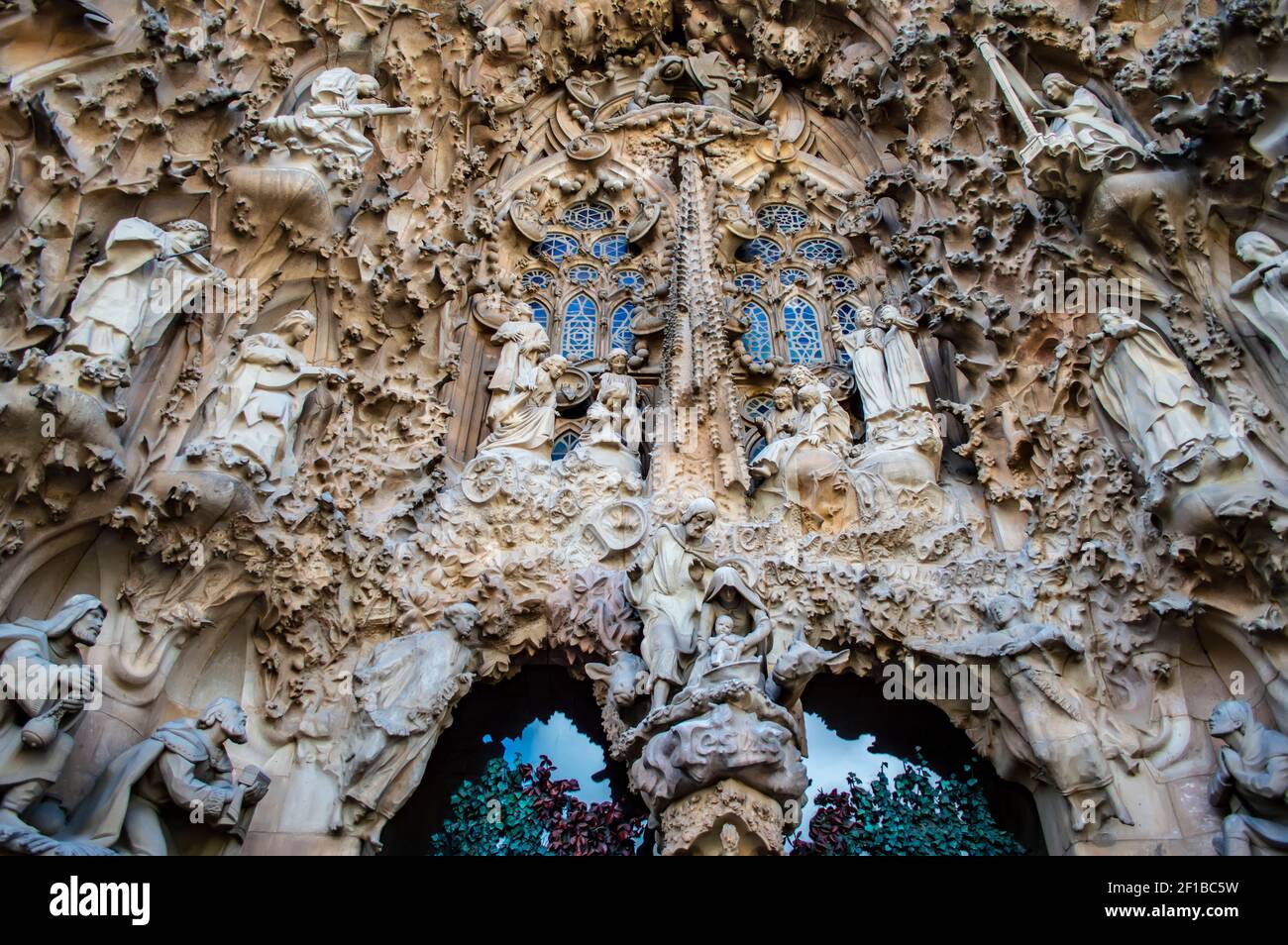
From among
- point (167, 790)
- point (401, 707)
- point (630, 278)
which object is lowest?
point (167, 790)

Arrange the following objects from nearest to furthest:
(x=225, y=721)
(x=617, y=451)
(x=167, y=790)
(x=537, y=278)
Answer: (x=167, y=790) → (x=225, y=721) → (x=617, y=451) → (x=537, y=278)

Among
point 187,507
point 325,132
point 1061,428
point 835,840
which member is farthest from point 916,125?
point 187,507

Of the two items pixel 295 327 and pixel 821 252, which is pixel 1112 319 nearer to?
pixel 821 252

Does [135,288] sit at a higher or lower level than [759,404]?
lower

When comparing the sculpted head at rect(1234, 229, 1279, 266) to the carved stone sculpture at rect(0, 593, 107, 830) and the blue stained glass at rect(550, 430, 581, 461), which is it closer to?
the blue stained glass at rect(550, 430, 581, 461)

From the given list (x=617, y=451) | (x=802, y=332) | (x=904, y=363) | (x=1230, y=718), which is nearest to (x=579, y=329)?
(x=802, y=332)

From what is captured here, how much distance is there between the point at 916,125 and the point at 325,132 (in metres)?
5.64

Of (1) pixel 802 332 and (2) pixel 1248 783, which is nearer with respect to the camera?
(2) pixel 1248 783

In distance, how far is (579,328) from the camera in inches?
395

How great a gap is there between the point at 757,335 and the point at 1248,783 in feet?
19.7

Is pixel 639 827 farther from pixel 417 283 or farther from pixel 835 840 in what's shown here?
pixel 417 283

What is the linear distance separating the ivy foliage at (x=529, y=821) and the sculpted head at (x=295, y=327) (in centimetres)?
346

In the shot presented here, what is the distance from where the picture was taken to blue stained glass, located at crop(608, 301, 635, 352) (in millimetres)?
9797

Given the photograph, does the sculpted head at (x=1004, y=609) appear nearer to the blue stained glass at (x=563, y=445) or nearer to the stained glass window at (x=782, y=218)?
the blue stained glass at (x=563, y=445)
